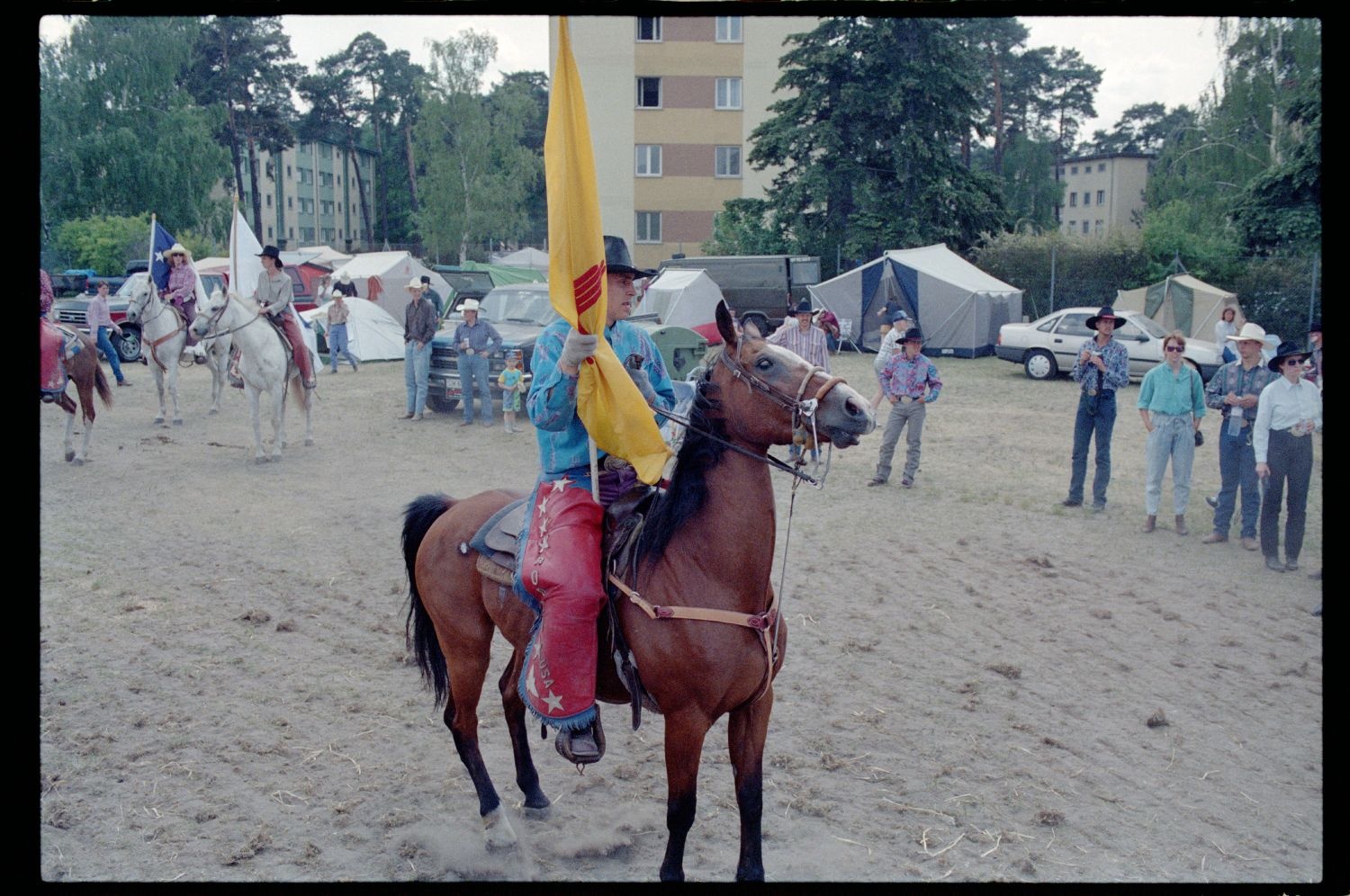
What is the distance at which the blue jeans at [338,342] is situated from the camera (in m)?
21.8

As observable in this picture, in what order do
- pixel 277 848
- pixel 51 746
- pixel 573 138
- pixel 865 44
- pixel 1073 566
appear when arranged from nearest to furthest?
pixel 573 138 < pixel 277 848 < pixel 51 746 < pixel 1073 566 < pixel 865 44

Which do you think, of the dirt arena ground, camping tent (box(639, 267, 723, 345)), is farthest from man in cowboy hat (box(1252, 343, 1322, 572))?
camping tent (box(639, 267, 723, 345))

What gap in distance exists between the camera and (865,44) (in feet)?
103

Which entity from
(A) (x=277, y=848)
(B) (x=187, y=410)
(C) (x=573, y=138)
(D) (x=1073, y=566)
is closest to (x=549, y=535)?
(C) (x=573, y=138)

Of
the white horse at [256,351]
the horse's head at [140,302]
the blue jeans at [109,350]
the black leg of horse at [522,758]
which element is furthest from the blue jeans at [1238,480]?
the blue jeans at [109,350]

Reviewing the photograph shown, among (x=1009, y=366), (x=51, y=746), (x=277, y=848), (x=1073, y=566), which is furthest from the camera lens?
(x=1009, y=366)

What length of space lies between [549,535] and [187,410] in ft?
49.8

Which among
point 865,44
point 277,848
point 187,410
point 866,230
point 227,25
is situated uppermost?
point 227,25

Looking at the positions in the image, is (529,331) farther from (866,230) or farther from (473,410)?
(866,230)

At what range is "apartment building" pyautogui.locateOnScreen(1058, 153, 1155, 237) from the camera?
184 feet

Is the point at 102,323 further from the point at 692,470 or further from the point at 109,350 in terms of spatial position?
the point at 692,470

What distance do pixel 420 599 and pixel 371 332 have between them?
21.2 metres

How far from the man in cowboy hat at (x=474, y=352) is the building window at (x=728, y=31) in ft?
98.0

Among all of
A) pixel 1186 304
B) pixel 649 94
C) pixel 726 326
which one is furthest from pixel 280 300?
pixel 649 94
